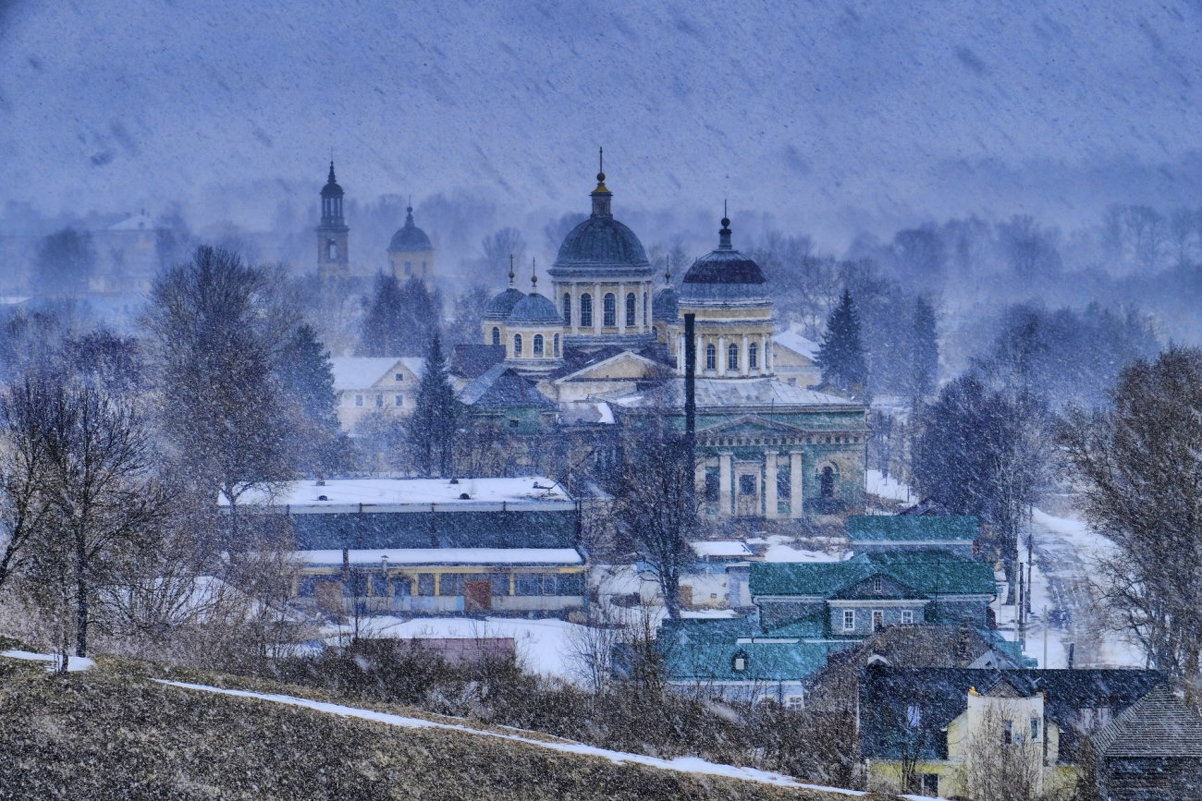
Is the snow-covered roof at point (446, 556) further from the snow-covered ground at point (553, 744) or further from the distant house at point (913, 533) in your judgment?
the snow-covered ground at point (553, 744)

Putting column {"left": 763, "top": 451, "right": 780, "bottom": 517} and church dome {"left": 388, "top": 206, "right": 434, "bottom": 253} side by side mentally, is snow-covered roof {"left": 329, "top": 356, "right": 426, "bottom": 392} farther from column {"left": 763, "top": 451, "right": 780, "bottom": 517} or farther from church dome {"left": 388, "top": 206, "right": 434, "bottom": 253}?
church dome {"left": 388, "top": 206, "right": 434, "bottom": 253}

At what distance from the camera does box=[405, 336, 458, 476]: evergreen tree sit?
48.5m

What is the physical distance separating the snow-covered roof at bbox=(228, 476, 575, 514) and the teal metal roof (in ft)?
17.4

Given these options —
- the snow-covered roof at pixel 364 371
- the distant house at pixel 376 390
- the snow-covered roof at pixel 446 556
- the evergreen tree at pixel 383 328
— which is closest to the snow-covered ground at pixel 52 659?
the snow-covered roof at pixel 446 556

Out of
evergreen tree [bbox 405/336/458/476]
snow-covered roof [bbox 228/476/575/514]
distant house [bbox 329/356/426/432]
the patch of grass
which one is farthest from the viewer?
distant house [bbox 329/356/426/432]

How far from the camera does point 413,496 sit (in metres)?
37.9

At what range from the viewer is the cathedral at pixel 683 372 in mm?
46375

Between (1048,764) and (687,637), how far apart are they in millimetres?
6933

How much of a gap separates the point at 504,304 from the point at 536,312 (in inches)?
259

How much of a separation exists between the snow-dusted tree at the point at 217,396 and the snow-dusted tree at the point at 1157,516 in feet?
49.5

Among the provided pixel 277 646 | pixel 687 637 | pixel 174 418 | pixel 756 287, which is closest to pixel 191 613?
pixel 277 646

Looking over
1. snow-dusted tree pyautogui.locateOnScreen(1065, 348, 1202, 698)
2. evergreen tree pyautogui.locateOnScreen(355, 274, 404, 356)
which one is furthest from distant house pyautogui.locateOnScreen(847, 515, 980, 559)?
evergreen tree pyautogui.locateOnScreen(355, 274, 404, 356)

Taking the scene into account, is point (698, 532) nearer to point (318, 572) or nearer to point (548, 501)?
point (548, 501)

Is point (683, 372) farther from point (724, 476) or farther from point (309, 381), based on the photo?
point (309, 381)
